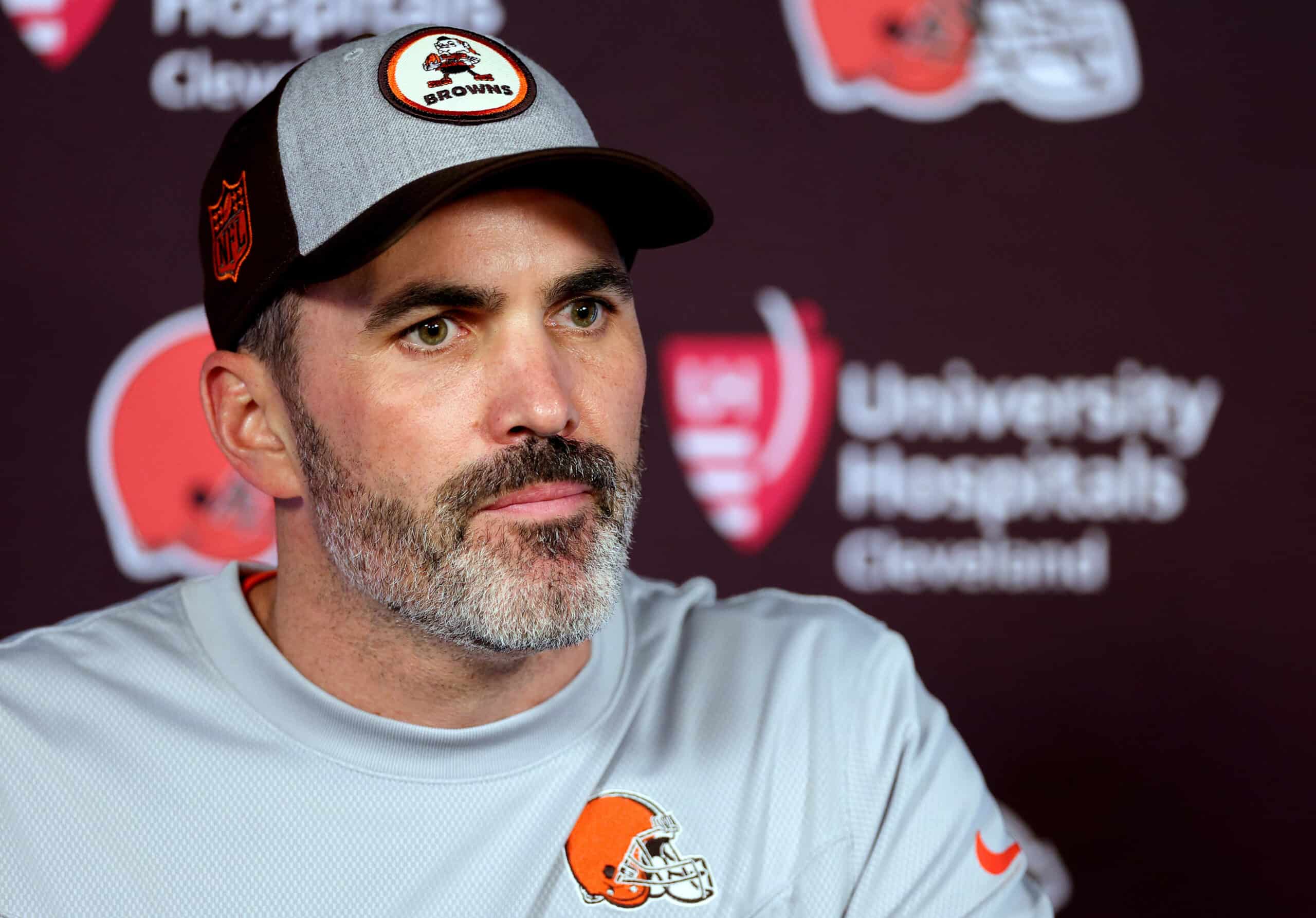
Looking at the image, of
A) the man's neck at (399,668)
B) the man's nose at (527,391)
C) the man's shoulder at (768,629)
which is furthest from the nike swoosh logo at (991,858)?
the man's nose at (527,391)

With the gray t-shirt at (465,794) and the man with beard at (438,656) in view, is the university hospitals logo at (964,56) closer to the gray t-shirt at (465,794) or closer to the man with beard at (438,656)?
the man with beard at (438,656)

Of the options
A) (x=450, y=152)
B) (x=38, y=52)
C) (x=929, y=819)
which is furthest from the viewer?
(x=38, y=52)

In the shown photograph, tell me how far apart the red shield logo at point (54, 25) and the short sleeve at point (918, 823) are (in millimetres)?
1328

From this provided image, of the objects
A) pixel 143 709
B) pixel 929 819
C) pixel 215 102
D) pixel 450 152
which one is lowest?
pixel 929 819

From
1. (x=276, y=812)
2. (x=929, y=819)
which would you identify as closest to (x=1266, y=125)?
(x=929, y=819)

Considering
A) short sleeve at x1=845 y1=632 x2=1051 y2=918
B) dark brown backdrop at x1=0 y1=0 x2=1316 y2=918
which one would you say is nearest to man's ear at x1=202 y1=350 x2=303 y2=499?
short sleeve at x1=845 y1=632 x2=1051 y2=918

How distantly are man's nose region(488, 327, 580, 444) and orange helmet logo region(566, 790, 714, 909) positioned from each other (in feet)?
1.01

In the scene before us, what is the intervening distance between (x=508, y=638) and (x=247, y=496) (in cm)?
92

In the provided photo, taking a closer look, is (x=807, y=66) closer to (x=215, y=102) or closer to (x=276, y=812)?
(x=215, y=102)

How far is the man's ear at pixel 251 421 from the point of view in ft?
3.45

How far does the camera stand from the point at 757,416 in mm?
1813

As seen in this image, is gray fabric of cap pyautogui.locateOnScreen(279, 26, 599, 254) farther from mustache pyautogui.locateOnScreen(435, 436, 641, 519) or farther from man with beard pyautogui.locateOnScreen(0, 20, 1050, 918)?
mustache pyautogui.locateOnScreen(435, 436, 641, 519)

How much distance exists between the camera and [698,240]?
5.88 ft

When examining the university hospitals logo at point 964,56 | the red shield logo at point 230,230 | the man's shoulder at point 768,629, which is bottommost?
the man's shoulder at point 768,629
